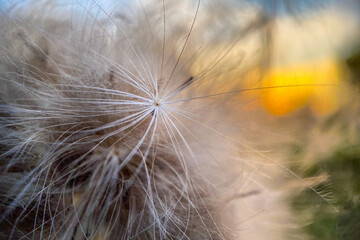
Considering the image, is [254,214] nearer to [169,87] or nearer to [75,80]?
[169,87]

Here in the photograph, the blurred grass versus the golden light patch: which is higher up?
the golden light patch

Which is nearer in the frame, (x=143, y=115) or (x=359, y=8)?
(x=143, y=115)

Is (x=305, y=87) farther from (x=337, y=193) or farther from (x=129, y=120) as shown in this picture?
(x=129, y=120)

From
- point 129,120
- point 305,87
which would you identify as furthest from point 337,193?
point 129,120

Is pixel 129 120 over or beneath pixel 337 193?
over

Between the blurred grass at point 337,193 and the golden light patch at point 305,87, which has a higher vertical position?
the golden light patch at point 305,87

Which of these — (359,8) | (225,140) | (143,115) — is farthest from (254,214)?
(359,8)

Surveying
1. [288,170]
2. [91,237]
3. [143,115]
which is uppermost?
[143,115]

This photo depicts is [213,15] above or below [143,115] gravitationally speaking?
above

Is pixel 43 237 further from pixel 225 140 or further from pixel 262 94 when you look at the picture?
pixel 262 94
